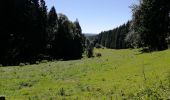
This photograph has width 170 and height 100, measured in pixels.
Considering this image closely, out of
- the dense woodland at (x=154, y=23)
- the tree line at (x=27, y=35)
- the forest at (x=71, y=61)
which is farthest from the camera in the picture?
the tree line at (x=27, y=35)

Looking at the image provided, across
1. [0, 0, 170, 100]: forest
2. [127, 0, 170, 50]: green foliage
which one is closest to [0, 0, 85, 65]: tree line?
[0, 0, 170, 100]: forest

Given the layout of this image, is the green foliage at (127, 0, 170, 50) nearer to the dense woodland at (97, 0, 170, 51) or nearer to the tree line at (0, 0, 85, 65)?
the dense woodland at (97, 0, 170, 51)

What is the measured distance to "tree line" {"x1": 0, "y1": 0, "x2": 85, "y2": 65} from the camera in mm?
88250

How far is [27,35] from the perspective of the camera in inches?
3743

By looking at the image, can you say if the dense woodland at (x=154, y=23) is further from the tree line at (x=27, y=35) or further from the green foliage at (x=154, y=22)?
the tree line at (x=27, y=35)

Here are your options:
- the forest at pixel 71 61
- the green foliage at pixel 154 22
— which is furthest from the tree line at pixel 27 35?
the green foliage at pixel 154 22

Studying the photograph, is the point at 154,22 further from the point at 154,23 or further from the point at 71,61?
the point at 71,61

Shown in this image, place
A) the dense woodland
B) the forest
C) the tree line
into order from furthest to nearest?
the tree line < the dense woodland < the forest

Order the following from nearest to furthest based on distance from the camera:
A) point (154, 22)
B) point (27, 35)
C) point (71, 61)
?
point (71, 61) → point (154, 22) → point (27, 35)

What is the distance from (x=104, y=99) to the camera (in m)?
20.3

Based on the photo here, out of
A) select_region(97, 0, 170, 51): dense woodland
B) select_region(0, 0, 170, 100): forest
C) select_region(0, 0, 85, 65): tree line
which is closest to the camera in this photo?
select_region(0, 0, 170, 100): forest

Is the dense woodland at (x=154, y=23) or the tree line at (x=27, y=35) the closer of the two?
the dense woodland at (x=154, y=23)

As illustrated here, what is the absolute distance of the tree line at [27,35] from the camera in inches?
3474

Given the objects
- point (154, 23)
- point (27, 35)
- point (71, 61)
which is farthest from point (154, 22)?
point (27, 35)
